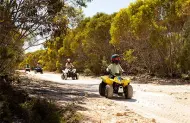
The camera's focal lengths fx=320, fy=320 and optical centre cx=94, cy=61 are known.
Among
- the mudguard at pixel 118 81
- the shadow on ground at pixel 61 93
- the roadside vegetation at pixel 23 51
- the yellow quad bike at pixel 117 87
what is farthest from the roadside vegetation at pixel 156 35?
the yellow quad bike at pixel 117 87

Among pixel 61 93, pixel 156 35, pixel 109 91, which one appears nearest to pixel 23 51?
pixel 61 93

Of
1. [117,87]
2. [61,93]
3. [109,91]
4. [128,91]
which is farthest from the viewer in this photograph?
[61,93]

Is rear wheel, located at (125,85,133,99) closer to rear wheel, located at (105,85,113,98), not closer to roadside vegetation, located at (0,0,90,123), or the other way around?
rear wheel, located at (105,85,113,98)

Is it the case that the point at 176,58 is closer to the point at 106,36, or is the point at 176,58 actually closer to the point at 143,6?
the point at 143,6

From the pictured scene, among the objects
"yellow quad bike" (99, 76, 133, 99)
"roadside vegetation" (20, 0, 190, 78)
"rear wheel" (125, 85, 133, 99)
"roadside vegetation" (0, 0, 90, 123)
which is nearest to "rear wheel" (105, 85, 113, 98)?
"yellow quad bike" (99, 76, 133, 99)

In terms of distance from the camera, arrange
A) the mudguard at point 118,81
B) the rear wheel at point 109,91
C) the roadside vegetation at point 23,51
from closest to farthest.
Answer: the roadside vegetation at point 23,51 < the rear wheel at point 109,91 < the mudguard at point 118,81

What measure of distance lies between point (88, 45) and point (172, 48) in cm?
1410

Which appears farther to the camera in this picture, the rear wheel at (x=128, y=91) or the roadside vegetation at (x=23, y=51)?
the rear wheel at (x=128, y=91)

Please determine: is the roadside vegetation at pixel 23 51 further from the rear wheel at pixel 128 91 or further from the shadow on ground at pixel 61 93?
the rear wheel at pixel 128 91

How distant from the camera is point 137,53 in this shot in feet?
91.6

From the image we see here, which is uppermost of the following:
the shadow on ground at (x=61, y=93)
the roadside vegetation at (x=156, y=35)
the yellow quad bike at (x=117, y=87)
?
the roadside vegetation at (x=156, y=35)

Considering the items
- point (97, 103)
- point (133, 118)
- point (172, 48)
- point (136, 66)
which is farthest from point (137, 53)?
point (133, 118)

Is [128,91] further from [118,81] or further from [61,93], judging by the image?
[61,93]

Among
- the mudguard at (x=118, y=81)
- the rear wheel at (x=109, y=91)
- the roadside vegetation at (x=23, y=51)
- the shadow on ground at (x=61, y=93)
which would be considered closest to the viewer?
the roadside vegetation at (x=23, y=51)
